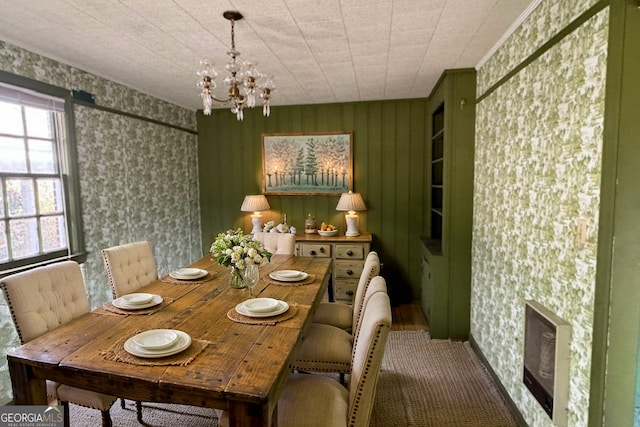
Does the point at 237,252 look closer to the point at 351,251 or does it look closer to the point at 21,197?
the point at 21,197

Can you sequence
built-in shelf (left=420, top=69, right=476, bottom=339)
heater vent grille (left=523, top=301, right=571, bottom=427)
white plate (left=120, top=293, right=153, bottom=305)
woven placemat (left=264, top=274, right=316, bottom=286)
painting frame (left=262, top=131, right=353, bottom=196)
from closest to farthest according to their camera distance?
1. heater vent grille (left=523, top=301, right=571, bottom=427)
2. white plate (left=120, top=293, right=153, bottom=305)
3. woven placemat (left=264, top=274, right=316, bottom=286)
4. built-in shelf (left=420, top=69, right=476, bottom=339)
5. painting frame (left=262, top=131, right=353, bottom=196)

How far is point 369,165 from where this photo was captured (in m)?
4.36

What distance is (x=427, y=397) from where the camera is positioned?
2.45m

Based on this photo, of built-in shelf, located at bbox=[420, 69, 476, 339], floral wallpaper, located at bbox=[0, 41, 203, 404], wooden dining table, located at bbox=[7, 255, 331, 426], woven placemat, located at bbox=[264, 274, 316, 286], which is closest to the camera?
wooden dining table, located at bbox=[7, 255, 331, 426]

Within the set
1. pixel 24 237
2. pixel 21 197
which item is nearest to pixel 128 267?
pixel 24 237

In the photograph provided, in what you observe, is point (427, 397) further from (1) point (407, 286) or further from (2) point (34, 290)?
(2) point (34, 290)

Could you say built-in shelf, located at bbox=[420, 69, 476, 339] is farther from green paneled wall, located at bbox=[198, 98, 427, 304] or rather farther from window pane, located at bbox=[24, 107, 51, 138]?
window pane, located at bbox=[24, 107, 51, 138]

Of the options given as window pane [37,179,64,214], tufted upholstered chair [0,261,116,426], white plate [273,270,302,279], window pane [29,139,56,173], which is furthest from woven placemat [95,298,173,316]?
window pane [29,139,56,173]

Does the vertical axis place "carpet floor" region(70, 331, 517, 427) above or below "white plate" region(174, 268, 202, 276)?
below

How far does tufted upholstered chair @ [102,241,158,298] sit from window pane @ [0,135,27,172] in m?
0.89

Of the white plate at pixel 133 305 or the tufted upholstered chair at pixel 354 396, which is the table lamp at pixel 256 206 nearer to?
the white plate at pixel 133 305

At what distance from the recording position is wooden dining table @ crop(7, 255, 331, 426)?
124 centimetres

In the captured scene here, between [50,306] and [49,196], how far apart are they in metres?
1.33

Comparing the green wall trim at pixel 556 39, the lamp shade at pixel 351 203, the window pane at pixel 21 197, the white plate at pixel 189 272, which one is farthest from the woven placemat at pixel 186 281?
the green wall trim at pixel 556 39
